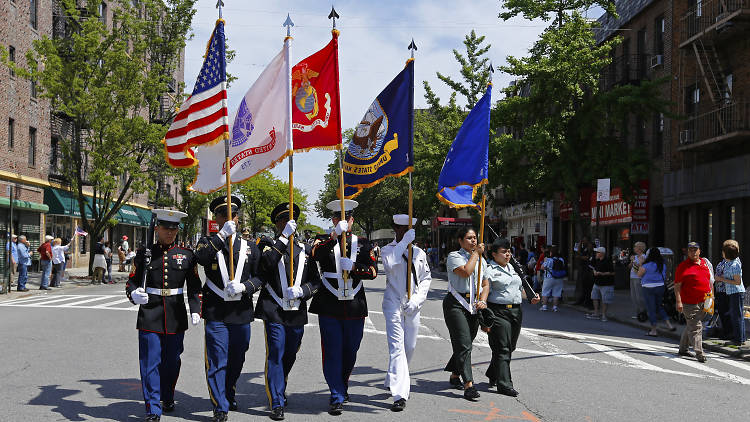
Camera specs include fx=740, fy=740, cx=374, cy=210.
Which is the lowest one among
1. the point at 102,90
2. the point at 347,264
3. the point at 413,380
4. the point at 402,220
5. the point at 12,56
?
the point at 413,380

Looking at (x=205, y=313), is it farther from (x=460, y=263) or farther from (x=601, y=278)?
(x=601, y=278)

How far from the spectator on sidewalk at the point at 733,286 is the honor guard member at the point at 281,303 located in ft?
26.4

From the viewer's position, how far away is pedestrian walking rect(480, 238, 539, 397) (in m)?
8.04

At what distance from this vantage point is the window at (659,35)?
27083mm

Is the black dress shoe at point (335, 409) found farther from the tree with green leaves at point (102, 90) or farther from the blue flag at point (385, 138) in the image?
the tree with green leaves at point (102, 90)

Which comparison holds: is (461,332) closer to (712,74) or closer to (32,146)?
(712,74)

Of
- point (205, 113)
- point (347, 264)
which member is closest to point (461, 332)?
point (347, 264)

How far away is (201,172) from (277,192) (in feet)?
256

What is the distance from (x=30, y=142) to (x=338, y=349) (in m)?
30.5

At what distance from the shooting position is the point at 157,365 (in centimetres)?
656

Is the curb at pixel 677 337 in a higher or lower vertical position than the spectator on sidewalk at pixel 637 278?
lower

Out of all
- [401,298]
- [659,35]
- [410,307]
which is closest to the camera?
[410,307]

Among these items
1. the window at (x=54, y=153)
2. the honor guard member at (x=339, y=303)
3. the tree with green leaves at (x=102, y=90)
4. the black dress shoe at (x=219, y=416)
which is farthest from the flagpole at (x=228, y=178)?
the window at (x=54, y=153)

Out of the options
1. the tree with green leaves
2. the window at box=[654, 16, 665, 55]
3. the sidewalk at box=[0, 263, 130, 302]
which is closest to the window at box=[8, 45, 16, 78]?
the tree with green leaves
